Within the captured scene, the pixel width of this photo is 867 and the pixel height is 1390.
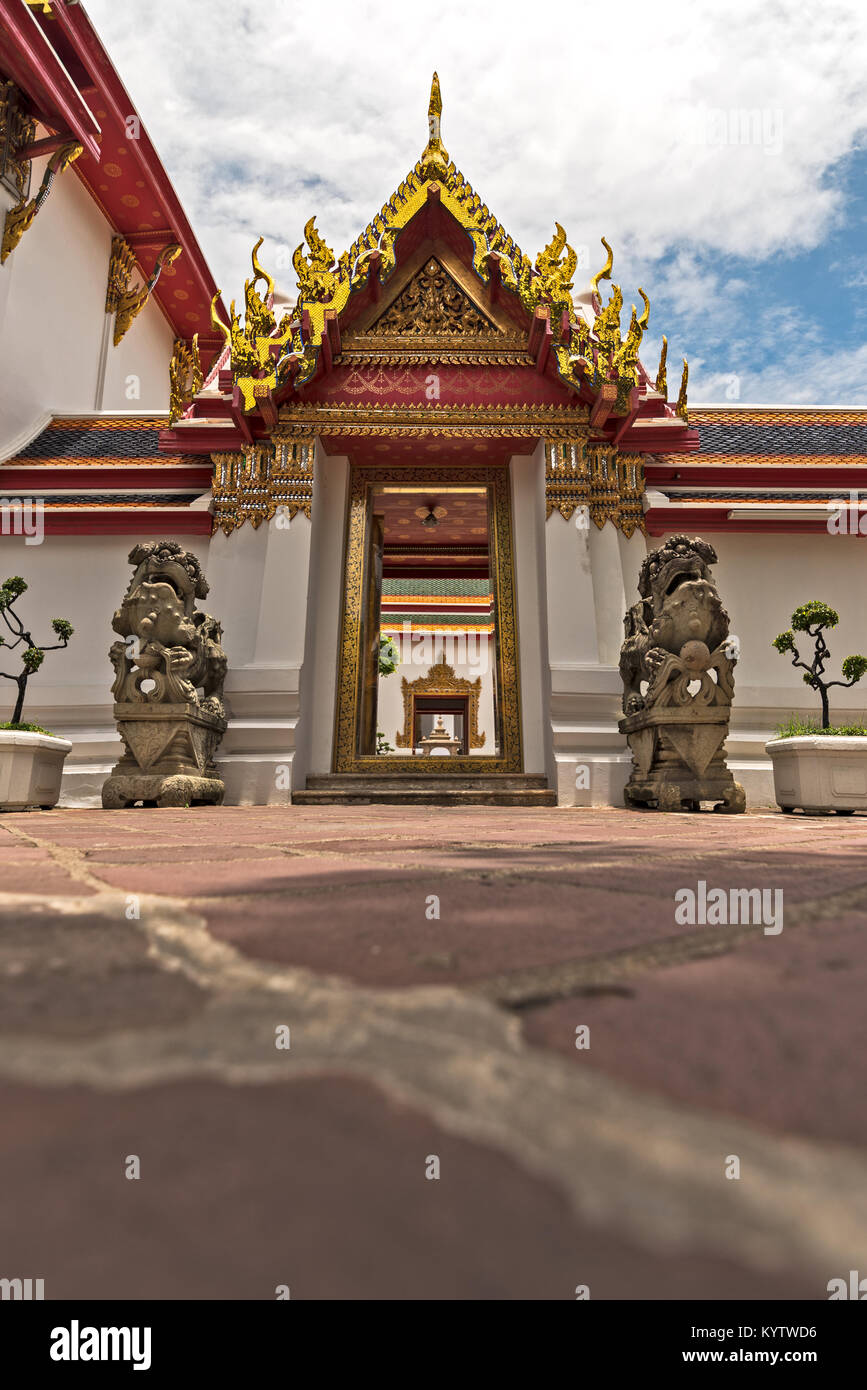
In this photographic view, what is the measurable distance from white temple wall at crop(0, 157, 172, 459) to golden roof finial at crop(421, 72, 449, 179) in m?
3.70

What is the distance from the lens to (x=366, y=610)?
5.79 m

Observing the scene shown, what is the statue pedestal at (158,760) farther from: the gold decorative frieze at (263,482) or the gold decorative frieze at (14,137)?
the gold decorative frieze at (14,137)

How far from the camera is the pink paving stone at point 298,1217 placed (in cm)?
38

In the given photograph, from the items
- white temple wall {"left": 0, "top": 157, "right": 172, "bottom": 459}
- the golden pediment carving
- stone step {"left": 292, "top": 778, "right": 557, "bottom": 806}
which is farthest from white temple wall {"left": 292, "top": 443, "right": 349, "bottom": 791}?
white temple wall {"left": 0, "top": 157, "right": 172, "bottom": 459}

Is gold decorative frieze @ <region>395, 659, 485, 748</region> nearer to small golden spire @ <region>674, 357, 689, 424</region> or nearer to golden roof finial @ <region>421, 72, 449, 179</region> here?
small golden spire @ <region>674, 357, 689, 424</region>

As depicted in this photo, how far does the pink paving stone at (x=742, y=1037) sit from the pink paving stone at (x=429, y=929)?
0.37 feet

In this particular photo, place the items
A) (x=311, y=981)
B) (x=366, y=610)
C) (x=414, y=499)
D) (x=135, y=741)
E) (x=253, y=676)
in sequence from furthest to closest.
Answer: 1. (x=414, y=499)
2. (x=366, y=610)
3. (x=253, y=676)
4. (x=135, y=741)
5. (x=311, y=981)

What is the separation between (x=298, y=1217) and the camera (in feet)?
1.34

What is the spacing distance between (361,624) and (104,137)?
6.29 metres

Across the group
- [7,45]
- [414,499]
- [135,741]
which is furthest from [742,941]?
[7,45]

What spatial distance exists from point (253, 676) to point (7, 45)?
5333 mm

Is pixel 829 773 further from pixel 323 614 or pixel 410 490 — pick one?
pixel 410 490

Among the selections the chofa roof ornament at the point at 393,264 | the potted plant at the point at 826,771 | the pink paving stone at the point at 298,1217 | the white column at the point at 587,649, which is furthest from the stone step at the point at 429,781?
the pink paving stone at the point at 298,1217
